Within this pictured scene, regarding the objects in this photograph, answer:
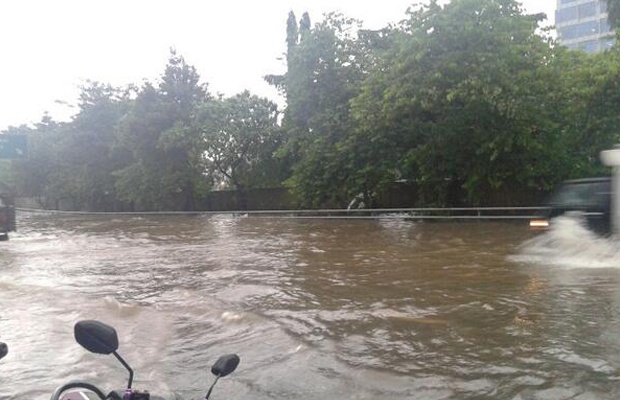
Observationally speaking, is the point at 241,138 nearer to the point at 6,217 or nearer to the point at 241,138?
the point at 241,138

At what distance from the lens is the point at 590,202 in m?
12.1

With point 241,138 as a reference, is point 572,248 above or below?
below

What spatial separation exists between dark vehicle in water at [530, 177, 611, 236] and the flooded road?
0.32 metres

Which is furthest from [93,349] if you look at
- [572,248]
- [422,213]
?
[422,213]

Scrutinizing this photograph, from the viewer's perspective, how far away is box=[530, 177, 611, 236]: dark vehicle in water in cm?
1175

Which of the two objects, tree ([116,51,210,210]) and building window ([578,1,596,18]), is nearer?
tree ([116,51,210,210])

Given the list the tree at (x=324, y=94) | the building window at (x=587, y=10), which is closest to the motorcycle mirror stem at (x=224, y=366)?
the tree at (x=324, y=94)

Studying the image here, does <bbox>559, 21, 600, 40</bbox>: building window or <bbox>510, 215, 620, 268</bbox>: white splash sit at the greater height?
<bbox>559, 21, 600, 40</bbox>: building window

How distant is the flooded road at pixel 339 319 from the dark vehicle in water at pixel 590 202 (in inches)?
12.7

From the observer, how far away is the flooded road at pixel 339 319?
17.5 ft

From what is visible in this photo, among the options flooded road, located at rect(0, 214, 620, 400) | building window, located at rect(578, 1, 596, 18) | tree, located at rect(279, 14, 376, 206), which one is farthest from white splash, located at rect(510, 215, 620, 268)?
building window, located at rect(578, 1, 596, 18)

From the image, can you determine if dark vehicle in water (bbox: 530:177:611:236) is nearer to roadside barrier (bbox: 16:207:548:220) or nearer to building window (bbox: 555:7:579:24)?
roadside barrier (bbox: 16:207:548:220)

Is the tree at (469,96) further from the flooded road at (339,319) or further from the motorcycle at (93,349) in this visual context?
the motorcycle at (93,349)

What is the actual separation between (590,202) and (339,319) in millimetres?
7296
